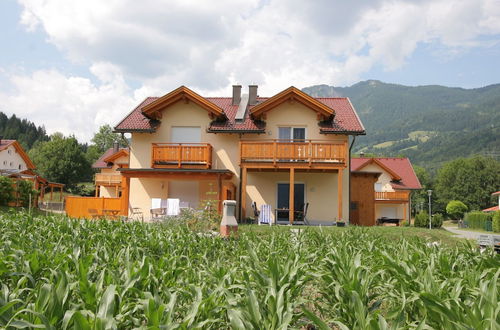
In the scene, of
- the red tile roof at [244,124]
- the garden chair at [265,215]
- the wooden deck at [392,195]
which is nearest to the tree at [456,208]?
the wooden deck at [392,195]

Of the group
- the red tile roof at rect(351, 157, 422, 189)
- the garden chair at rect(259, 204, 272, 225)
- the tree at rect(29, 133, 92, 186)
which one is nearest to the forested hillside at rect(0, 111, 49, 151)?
the tree at rect(29, 133, 92, 186)

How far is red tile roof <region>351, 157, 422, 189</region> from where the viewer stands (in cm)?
3762

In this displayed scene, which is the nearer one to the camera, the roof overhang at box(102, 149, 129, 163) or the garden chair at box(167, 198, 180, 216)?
the garden chair at box(167, 198, 180, 216)

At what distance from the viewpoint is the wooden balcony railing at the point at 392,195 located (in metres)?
36.6

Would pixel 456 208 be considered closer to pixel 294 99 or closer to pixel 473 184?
pixel 473 184

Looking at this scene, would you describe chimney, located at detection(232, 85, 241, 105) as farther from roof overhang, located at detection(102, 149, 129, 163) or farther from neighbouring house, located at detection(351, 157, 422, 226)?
roof overhang, located at detection(102, 149, 129, 163)

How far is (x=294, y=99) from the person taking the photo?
19359 mm

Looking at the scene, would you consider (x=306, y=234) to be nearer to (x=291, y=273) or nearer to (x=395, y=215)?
(x=291, y=273)

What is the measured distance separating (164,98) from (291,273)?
16.2 m

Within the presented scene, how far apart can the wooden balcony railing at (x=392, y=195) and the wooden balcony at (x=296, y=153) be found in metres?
20.6

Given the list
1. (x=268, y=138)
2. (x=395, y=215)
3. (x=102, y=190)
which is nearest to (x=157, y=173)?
(x=268, y=138)

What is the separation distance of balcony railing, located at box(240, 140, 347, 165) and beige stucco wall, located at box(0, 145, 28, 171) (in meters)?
37.8

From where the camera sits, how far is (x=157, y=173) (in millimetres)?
18406

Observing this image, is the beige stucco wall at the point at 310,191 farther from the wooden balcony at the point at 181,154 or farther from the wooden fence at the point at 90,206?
the wooden fence at the point at 90,206
